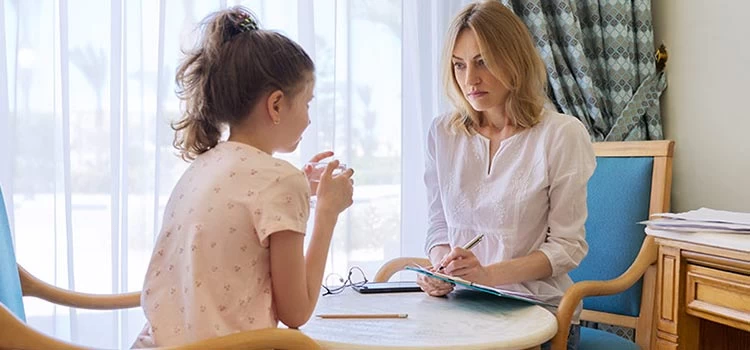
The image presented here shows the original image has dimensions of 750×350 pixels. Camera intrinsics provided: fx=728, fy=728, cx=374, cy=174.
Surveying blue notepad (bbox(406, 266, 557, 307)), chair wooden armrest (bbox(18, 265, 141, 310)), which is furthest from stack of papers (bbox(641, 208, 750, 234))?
chair wooden armrest (bbox(18, 265, 141, 310))

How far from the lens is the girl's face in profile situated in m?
1.73

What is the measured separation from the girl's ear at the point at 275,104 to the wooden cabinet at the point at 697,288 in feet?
2.93

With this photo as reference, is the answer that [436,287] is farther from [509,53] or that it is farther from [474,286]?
[509,53]

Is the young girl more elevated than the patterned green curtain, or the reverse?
the patterned green curtain

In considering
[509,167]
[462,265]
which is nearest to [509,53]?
[509,167]

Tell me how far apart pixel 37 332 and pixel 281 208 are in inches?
14.7

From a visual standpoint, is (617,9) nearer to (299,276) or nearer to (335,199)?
(335,199)

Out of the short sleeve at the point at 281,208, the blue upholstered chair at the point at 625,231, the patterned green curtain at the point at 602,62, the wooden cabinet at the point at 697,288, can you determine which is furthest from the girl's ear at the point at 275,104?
the patterned green curtain at the point at 602,62

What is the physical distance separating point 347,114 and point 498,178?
699 mm

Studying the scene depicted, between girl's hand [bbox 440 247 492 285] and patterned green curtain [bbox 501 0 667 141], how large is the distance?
1.04 m

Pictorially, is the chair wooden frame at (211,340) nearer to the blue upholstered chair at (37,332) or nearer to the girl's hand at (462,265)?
the blue upholstered chair at (37,332)

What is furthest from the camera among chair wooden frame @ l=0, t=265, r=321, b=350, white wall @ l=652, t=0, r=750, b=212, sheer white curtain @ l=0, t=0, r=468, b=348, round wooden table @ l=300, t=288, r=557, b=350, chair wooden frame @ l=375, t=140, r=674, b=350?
white wall @ l=652, t=0, r=750, b=212

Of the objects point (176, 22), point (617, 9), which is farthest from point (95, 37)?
point (617, 9)

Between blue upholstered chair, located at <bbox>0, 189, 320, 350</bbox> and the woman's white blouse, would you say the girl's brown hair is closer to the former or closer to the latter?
blue upholstered chair, located at <bbox>0, 189, 320, 350</bbox>
